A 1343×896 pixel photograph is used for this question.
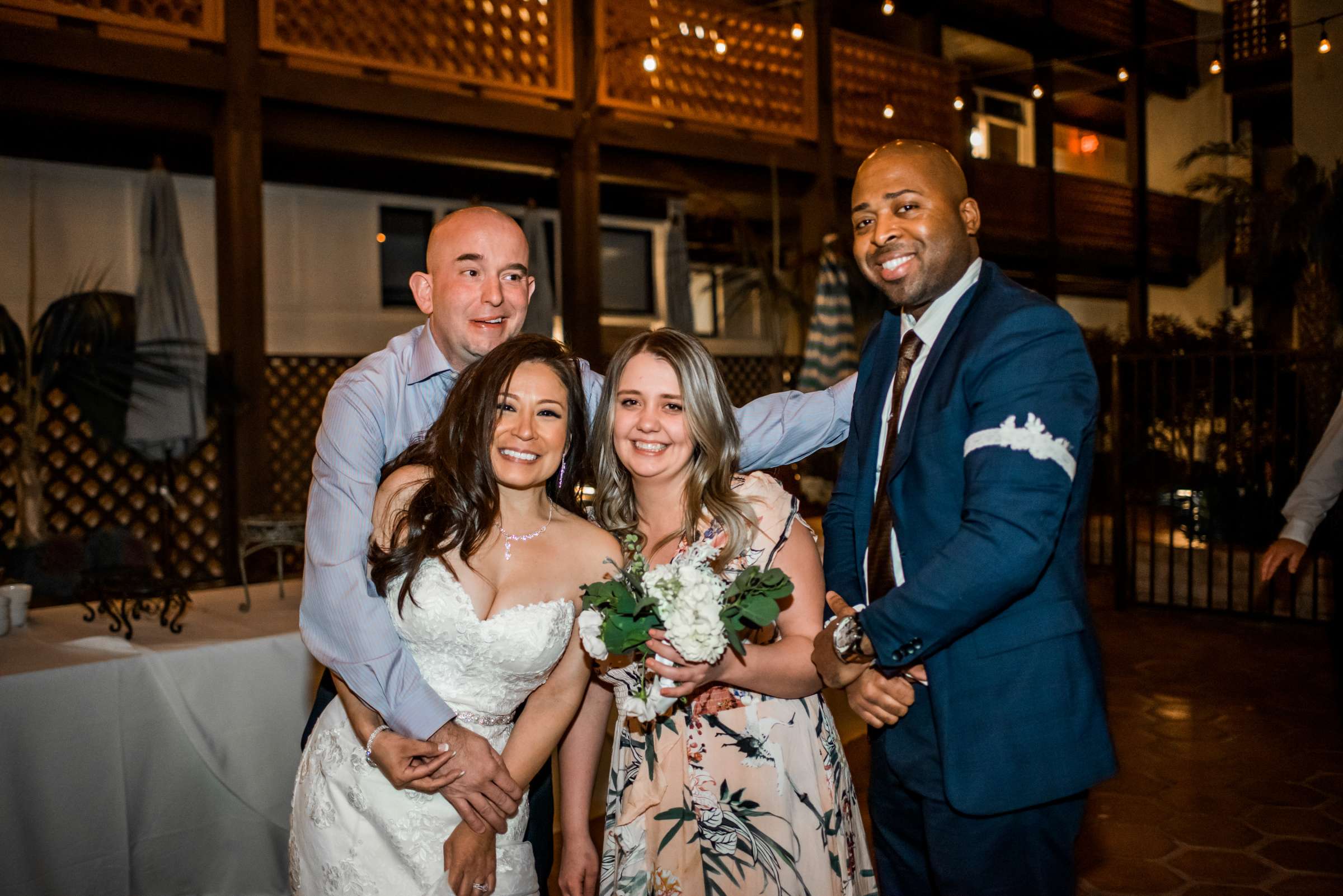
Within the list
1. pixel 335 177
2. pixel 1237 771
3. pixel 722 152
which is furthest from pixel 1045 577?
pixel 335 177

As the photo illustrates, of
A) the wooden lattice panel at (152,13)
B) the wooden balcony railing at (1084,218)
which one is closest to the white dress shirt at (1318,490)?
the wooden lattice panel at (152,13)

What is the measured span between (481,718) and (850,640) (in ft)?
2.71

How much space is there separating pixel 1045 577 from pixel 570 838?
1225 millimetres

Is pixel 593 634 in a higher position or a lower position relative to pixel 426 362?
lower

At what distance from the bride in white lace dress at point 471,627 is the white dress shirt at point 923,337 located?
0.64 meters

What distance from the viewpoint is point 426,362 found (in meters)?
2.43

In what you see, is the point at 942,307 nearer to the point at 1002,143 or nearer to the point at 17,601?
the point at 17,601

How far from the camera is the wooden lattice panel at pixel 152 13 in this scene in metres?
6.44

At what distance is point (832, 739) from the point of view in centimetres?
222

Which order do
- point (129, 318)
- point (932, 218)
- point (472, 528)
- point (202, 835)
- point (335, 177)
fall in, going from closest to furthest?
point (932, 218)
point (472, 528)
point (202, 835)
point (129, 318)
point (335, 177)

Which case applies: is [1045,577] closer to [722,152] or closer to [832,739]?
[832,739]

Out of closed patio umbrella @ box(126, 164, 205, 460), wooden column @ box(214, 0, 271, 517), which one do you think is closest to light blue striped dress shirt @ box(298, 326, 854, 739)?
closed patio umbrella @ box(126, 164, 205, 460)

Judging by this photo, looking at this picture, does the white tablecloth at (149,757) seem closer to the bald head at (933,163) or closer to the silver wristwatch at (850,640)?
the silver wristwatch at (850,640)

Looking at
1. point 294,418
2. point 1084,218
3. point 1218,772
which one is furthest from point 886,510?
point 1084,218
